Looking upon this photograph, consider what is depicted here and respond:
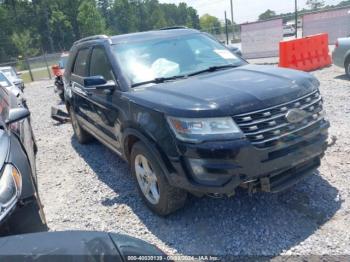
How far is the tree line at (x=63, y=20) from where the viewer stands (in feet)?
210

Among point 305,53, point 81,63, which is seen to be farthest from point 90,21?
point 81,63

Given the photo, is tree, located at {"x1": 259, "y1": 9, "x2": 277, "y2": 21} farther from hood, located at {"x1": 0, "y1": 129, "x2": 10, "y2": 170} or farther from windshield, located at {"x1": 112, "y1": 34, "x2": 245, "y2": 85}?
hood, located at {"x1": 0, "y1": 129, "x2": 10, "y2": 170}

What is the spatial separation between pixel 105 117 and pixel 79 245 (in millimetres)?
2749

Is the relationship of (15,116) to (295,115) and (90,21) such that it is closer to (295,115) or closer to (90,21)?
(295,115)

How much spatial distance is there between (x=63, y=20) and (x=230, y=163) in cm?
7885

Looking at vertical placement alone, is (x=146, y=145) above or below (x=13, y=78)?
above

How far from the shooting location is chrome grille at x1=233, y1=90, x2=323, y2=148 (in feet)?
9.77

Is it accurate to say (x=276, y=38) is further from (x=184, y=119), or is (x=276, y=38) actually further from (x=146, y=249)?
(x=146, y=249)

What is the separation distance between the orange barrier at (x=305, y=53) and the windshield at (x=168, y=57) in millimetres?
6904

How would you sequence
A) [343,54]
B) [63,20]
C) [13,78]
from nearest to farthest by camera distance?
[343,54] → [13,78] → [63,20]

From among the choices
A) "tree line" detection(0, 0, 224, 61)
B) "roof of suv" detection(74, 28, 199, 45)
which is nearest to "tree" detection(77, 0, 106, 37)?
"tree line" detection(0, 0, 224, 61)

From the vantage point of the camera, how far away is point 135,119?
3.67 metres

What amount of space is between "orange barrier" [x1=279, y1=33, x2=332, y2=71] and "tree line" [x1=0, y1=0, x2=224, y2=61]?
5048 centimetres

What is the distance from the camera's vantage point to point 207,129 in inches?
119
